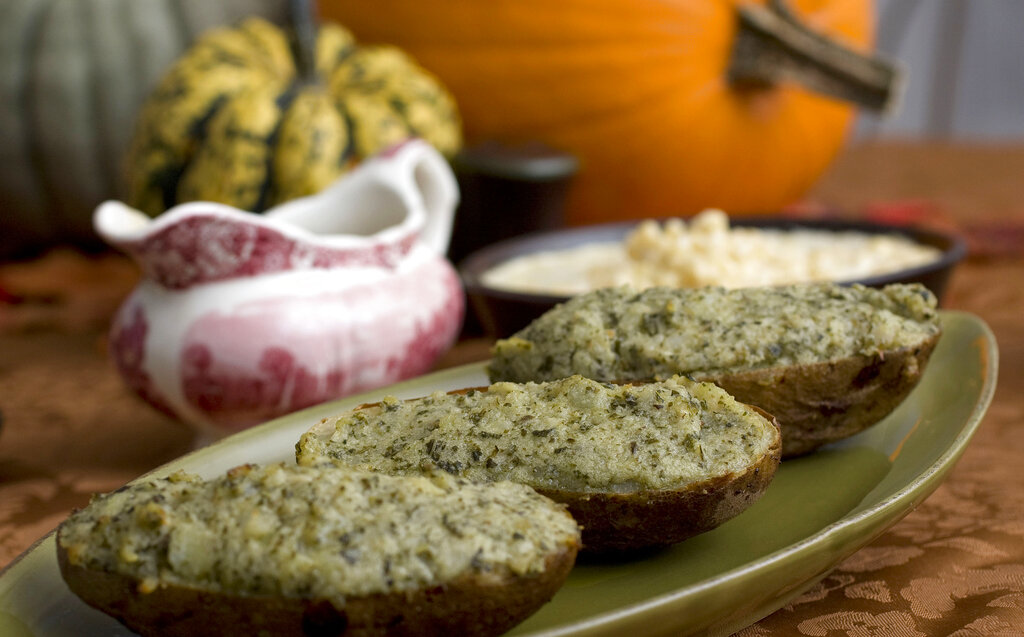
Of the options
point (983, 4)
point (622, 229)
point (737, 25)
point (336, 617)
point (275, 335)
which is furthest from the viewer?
point (983, 4)

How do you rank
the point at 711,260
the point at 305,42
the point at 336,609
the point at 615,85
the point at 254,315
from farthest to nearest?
the point at 615,85, the point at 305,42, the point at 711,260, the point at 254,315, the point at 336,609

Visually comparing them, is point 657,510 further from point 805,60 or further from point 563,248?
point 805,60

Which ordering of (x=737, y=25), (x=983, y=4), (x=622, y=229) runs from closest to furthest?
1. (x=622, y=229)
2. (x=737, y=25)
3. (x=983, y=4)

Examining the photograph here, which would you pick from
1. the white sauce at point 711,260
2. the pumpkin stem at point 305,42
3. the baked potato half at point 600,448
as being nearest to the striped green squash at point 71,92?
the pumpkin stem at point 305,42

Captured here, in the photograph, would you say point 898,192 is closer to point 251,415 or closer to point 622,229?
point 622,229

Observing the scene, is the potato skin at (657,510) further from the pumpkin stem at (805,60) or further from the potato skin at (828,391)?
the pumpkin stem at (805,60)


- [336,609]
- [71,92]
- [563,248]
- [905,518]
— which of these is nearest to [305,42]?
[563,248]

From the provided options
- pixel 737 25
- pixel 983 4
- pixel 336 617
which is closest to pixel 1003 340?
pixel 737 25
